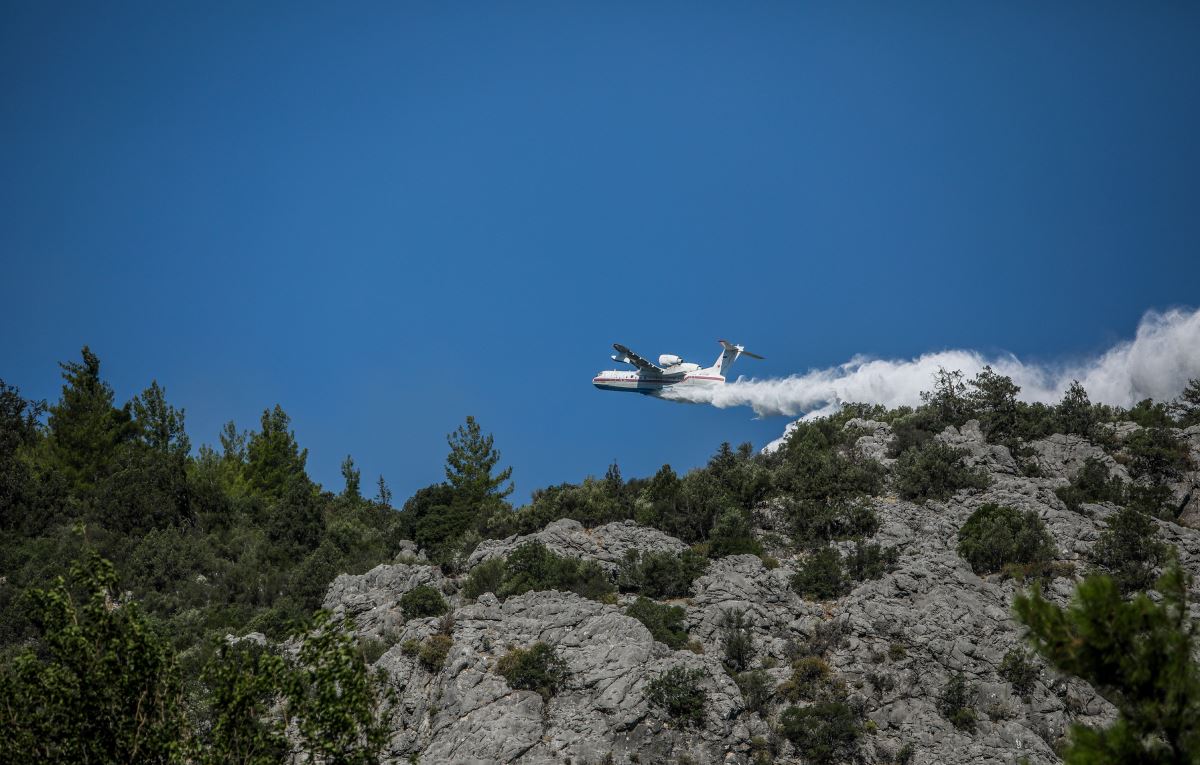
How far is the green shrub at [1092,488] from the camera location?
142ft

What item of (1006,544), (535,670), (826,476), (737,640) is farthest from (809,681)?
(826,476)

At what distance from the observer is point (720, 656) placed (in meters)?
32.3

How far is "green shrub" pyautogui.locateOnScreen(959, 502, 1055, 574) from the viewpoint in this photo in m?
37.8

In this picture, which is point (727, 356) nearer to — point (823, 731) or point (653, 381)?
point (653, 381)

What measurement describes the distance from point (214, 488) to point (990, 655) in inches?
1874

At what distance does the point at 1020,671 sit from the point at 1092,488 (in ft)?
61.0

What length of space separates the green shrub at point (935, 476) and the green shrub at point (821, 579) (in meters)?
9.09

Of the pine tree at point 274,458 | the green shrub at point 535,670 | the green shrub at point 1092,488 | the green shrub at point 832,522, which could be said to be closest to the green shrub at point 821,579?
the green shrub at point 832,522

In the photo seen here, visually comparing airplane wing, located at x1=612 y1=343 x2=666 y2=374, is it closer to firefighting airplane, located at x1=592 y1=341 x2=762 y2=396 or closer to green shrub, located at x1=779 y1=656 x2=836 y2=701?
firefighting airplane, located at x1=592 y1=341 x2=762 y2=396

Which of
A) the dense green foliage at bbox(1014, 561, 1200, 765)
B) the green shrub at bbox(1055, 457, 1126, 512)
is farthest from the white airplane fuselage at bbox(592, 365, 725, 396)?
the dense green foliage at bbox(1014, 561, 1200, 765)

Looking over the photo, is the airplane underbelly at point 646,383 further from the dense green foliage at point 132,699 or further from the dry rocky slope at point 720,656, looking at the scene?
the dense green foliage at point 132,699

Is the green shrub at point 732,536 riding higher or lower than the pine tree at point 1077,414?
lower

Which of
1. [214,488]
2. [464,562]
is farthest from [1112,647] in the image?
[214,488]

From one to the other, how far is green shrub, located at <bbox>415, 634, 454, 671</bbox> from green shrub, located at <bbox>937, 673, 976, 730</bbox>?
16.9m
